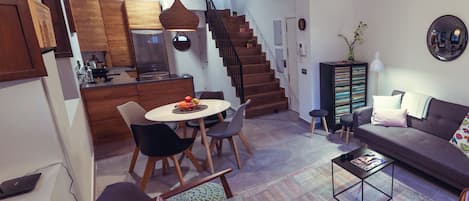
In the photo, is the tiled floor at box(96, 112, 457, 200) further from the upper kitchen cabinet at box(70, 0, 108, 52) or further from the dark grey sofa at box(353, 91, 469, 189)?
the upper kitchen cabinet at box(70, 0, 108, 52)

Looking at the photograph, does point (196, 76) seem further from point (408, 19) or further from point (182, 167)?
point (408, 19)

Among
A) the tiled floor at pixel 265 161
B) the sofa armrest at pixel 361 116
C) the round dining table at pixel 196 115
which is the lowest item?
the tiled floor at pixel 265 161

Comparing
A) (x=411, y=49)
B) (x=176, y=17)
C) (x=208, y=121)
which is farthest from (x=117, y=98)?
(x=411, y=49)

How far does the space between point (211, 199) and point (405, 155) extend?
2133 mm

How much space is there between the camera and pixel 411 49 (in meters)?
3.25

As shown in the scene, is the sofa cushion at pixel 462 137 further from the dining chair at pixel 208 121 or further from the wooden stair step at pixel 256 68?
the wooden stair step at pixel 256 68

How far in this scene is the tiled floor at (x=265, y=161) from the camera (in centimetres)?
260

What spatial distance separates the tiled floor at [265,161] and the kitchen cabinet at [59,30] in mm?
1520

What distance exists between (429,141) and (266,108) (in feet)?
9.43

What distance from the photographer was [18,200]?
1.23m

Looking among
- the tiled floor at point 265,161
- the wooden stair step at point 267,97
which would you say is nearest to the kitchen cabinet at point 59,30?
the tiled floor at point 265,161

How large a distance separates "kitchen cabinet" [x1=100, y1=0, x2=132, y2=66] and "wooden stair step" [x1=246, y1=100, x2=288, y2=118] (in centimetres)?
354

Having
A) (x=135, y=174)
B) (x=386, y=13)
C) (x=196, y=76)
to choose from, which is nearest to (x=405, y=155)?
(x=386, y=13)

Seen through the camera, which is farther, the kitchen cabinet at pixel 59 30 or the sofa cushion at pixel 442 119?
the kitchen cabinet at pixel 59 30
